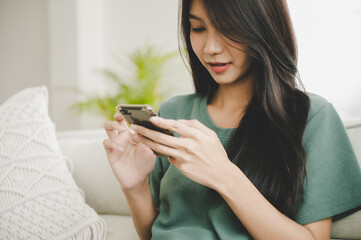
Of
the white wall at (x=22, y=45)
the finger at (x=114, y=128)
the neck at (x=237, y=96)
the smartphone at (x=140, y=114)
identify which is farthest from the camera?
the white wall at (x=22, y=45)

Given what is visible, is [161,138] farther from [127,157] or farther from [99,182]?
[99,182]

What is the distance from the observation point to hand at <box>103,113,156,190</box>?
2.93 ft

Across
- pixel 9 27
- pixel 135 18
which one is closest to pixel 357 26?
pixel 135 18

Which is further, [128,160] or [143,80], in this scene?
[143,80]

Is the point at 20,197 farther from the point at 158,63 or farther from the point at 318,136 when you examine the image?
the point at 158,63

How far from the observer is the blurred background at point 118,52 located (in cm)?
176

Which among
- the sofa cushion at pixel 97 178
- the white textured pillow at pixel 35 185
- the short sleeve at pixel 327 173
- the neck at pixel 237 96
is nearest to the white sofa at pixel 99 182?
the sofa cushion at pixel 97 178

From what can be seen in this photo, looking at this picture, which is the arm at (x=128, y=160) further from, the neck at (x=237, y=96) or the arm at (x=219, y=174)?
the neck at (x=237, y=96)

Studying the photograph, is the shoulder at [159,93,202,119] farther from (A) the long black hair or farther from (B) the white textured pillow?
(B) the white textured pillow

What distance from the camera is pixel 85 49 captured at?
2.97 meters

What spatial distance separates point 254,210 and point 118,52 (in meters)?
2.55

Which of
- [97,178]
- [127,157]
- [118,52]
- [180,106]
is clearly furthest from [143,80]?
[127,157]

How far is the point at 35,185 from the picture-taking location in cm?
108

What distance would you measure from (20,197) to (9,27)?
10.4ft
